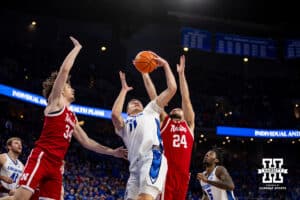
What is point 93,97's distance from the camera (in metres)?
26.2

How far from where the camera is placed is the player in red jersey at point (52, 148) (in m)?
4.85

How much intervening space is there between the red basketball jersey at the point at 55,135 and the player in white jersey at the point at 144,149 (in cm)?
60

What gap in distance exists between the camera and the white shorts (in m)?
4.93

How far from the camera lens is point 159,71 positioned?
100 feet

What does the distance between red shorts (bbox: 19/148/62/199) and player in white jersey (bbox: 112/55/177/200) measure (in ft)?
2.67

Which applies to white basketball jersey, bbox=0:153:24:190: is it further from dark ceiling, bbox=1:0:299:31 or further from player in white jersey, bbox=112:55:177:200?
dark ceiling, bbox=1:0:299:31

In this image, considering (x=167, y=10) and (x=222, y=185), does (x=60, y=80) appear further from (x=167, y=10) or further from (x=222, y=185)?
(x=167, y=10)

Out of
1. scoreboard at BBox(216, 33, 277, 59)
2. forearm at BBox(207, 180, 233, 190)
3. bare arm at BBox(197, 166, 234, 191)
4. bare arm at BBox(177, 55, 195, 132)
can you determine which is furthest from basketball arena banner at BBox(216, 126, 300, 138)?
bare arm at BBox(177, 55, 195, 132)

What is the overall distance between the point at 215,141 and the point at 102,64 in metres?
11.1

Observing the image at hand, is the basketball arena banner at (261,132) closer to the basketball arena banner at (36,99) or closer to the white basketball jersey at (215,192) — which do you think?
the basketball arena banner at (36,99)

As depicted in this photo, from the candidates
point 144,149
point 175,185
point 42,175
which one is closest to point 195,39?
point 175,185

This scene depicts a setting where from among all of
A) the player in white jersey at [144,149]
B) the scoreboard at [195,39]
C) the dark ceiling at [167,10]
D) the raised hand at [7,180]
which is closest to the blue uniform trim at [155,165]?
the player in white jersey at [144,149]

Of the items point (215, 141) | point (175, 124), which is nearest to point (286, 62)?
point (215, 141)

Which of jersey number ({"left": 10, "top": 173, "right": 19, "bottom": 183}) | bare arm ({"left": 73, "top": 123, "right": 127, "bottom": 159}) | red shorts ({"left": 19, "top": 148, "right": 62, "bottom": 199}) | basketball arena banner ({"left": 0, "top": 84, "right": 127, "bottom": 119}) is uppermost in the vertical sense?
basketball arena banner ({"left": 0, "top": 84, "right": 127, "bottom": 119})
